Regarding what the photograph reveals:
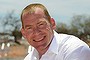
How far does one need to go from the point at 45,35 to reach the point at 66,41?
0.17 meters

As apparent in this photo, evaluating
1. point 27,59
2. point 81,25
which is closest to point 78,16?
point 81,25

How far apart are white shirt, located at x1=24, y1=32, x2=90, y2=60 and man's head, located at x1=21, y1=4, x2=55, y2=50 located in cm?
5

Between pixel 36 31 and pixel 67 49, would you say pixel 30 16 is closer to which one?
pixel 36 31

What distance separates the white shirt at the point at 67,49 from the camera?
178 centimetres

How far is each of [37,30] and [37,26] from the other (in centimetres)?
2

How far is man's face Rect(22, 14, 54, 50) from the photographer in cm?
179

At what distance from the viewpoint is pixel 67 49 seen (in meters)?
1.83

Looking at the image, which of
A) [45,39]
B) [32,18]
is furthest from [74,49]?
[32,18]

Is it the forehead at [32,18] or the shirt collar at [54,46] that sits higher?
the forehead at [32,18]

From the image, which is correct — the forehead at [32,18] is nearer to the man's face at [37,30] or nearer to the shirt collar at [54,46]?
the man's face at [37,30]

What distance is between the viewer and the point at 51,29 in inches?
72.9

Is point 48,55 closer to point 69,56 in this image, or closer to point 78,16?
point 69,56

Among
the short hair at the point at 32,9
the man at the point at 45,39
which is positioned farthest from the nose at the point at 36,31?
the short hair at the point at 32,9

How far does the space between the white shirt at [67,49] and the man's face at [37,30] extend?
6cm
